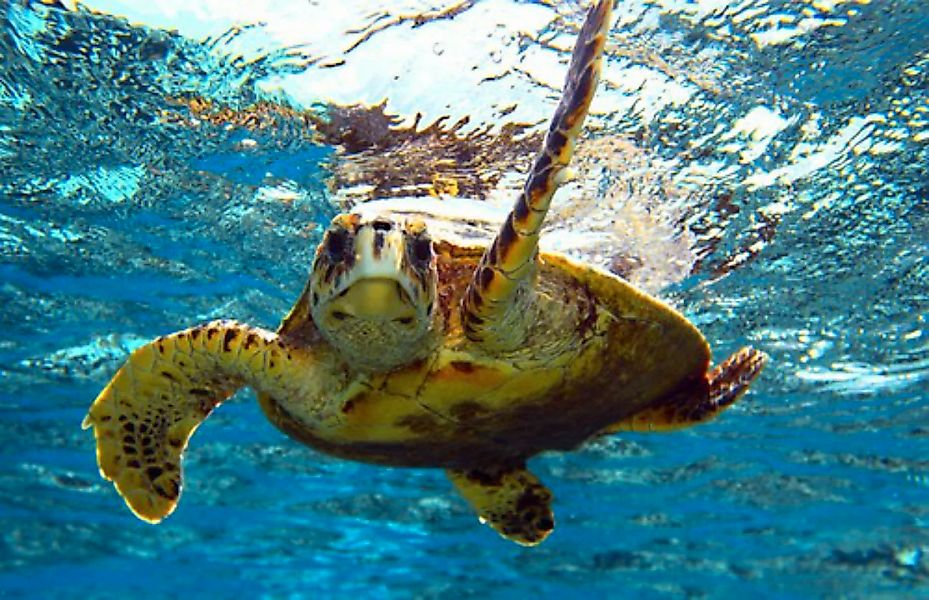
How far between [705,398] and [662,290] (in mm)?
4114

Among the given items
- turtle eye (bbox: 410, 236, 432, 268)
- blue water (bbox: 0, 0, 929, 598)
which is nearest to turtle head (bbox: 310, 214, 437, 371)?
turtle eye (bbox: 410, 236, 432, 268)

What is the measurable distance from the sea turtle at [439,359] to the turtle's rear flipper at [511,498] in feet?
0.89

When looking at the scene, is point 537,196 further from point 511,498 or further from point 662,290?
point 662,290

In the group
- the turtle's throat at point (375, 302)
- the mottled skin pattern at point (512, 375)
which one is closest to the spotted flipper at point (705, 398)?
the mottled skin pattern at point (512, 375)

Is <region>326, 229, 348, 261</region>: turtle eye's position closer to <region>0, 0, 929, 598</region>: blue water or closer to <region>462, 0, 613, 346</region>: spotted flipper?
<region>462, 0, 613, 346</region>: spotted flipper

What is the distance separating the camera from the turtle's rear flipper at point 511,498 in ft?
19.3

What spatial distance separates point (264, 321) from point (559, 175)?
872 cm

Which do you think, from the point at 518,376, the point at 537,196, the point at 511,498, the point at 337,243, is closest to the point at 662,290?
the point at 511,498

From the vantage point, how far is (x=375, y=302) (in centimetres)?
325

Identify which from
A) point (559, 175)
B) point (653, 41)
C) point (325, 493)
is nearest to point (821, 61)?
point (653, 41)

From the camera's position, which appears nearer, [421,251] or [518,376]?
[421,251]

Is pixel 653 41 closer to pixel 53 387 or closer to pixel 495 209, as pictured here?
pixel 495 209

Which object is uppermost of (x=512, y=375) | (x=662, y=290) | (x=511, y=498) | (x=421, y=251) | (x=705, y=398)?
(x=662, y=290)

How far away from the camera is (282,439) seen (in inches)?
568
